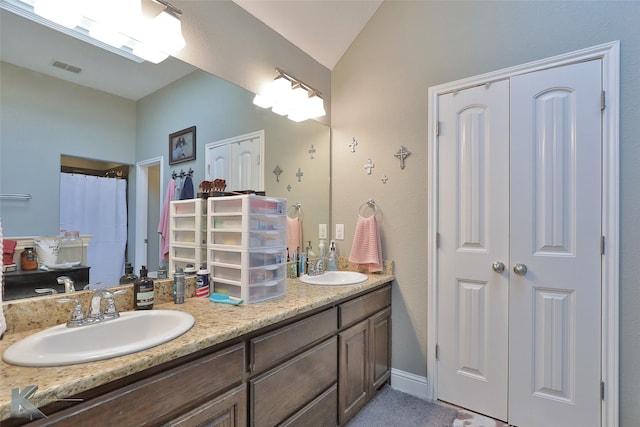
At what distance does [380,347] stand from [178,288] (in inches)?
55.8

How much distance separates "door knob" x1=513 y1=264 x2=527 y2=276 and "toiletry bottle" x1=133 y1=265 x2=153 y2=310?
1.95 m

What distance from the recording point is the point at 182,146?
171 cm

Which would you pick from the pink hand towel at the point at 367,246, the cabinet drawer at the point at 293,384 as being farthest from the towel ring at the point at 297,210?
the cabinet drawer at the point at 293,384

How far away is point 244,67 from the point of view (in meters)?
1.99

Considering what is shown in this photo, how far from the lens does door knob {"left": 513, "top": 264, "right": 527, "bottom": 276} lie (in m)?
1.83

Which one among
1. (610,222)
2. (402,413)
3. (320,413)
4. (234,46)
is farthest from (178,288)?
(610,222)

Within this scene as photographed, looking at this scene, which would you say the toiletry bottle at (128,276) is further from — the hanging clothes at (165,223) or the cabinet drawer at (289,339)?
the cabinet drawer at (289,339)

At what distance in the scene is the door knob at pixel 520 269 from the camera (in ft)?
6.01

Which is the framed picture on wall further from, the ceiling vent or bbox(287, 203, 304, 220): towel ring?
bbox(287, 203, 304, 220): towel ring

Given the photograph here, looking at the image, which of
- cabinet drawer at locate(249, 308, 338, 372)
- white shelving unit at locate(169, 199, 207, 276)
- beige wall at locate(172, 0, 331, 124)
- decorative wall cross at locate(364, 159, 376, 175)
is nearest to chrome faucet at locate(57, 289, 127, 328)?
white shelving unit at locate(169, 199, 207, 276)

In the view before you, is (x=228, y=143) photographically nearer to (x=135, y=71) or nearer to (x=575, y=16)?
(x=135, y=71)

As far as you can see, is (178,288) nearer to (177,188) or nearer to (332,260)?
(177,188)

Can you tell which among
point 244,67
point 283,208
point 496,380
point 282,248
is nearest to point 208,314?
point 282,248

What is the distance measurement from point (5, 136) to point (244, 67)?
126 cm
